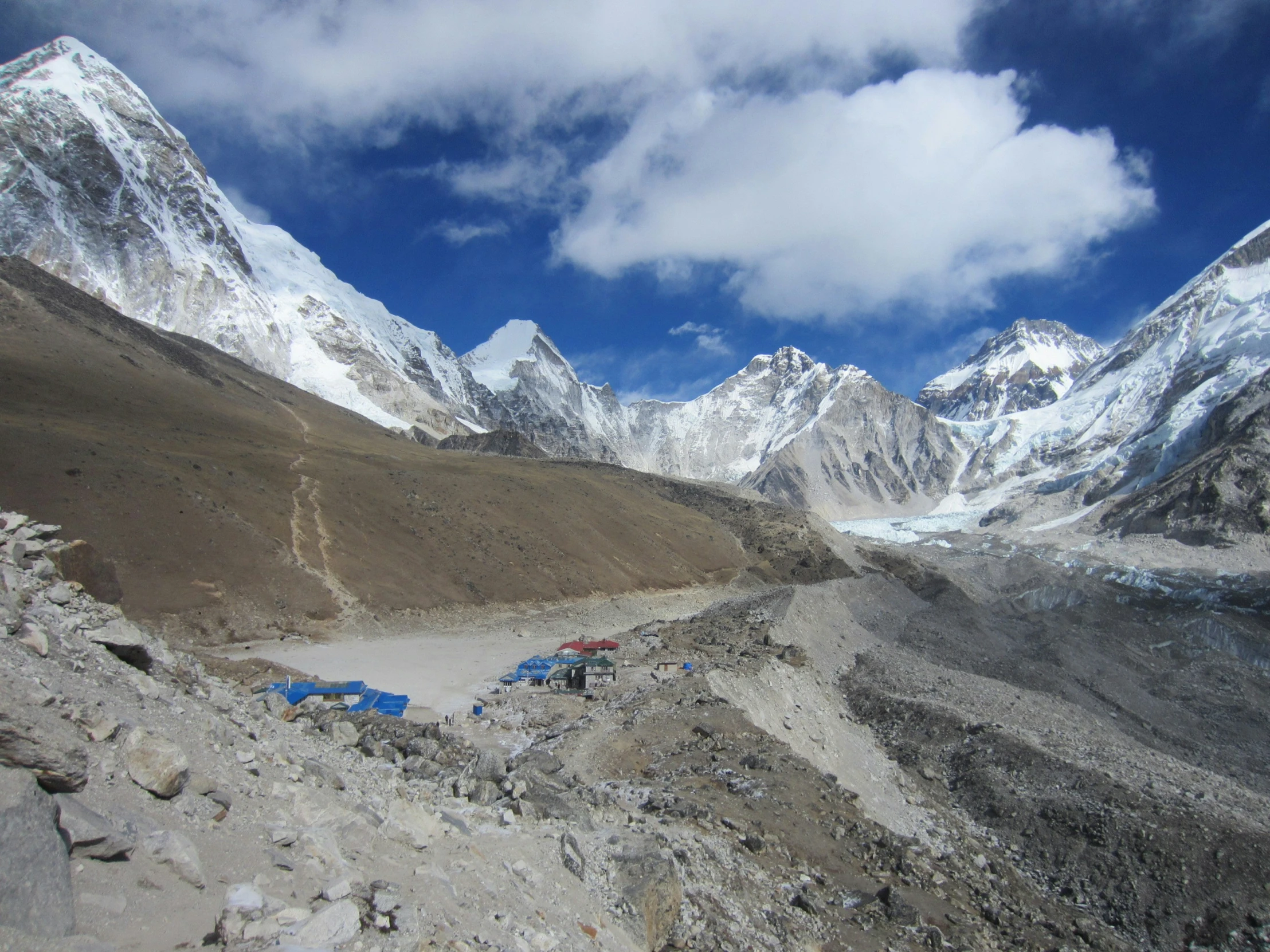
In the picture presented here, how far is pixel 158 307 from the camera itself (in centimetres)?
16038

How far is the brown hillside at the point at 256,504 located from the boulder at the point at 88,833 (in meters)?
34.3

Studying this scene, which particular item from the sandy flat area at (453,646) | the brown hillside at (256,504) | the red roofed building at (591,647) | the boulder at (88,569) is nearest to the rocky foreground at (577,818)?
the boulder at (88,569)

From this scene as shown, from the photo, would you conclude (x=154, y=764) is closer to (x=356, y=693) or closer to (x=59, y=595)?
(x=59, y=595)

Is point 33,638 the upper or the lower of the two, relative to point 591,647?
upper

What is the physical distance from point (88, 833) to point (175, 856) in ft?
2.69

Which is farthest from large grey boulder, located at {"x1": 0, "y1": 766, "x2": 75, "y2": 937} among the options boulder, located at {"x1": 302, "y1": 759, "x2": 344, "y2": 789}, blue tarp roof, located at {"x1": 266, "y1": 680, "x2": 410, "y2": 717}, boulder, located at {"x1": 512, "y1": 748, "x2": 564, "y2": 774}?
blue tarp roof, located at {"x1": 266, "y1": 680, "x2": 410, "y2": 717}

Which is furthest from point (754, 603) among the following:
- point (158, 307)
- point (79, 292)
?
point (158, 307)

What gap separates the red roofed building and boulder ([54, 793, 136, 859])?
3292 centimetres

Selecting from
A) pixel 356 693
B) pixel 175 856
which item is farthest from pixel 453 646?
pixel 175 856

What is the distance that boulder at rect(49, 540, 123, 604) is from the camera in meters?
13.0

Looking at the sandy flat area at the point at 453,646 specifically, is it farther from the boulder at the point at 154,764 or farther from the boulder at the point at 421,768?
the boulder at the point at 154,764

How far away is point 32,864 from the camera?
5.46 metres

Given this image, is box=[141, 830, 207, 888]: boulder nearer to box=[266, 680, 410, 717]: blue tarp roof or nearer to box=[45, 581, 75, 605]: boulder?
box=[45, 581, 75, 605]: boulder

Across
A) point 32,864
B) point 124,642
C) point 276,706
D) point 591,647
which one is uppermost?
point 32,864
